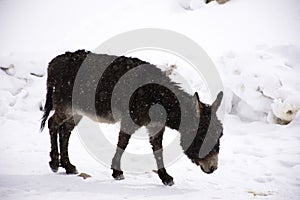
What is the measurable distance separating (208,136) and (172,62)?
414 centimetres

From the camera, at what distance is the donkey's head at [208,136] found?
445 centimetres

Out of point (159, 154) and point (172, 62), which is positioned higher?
point (159, 154)

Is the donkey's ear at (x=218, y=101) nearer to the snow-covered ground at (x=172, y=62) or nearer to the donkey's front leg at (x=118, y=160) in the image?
the snow-covered ground at (x=172, y=62)

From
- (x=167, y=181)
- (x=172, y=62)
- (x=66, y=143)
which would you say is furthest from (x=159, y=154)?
(x=172, y=62)

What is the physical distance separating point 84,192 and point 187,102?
71.0 inches

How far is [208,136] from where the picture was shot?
4.45 meters

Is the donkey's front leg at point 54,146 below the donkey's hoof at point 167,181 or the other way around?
the other way around

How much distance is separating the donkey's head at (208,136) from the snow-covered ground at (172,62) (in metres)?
0.35

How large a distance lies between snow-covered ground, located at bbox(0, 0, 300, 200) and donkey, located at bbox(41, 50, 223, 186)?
39 cm

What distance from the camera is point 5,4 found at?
42.8 feet

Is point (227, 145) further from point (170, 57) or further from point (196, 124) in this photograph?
point (170, 57)

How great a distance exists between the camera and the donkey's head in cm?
445

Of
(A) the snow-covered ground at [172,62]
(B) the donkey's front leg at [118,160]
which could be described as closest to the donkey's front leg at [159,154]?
(A) the snow-covered ground at [172,62]

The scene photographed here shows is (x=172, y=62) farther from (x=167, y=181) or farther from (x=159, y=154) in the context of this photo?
(x=167, y=181)
